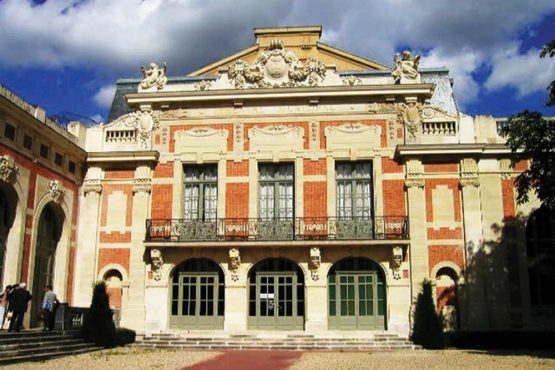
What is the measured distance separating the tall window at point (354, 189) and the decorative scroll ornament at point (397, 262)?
5.29ft

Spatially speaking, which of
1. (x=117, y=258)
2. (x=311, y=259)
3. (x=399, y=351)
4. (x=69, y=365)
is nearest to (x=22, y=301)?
→ (x=69, y=365)

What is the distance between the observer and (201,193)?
72.8 ft

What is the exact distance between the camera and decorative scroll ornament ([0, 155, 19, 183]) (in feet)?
57.2

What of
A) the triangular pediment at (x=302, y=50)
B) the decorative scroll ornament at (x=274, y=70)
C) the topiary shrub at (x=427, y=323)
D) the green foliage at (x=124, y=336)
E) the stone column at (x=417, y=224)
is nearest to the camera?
the topiary shrub at (x=427, y=323)

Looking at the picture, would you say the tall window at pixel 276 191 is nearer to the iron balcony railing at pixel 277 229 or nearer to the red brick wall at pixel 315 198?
the iron balcony railing at pixel 277 229

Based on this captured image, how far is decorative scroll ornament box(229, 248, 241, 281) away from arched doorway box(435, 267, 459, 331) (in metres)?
6.20

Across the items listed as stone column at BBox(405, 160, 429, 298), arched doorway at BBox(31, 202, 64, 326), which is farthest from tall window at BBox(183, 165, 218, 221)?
stone column at BBox(405, 160, 429, 298)

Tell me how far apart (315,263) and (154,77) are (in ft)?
27.9

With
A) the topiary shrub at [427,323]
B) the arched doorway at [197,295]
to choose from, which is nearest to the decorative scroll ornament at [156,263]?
the arched doorway at [197,295]

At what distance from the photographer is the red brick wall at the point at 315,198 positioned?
70.2 feet

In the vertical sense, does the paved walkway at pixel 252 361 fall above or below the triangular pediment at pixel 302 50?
below

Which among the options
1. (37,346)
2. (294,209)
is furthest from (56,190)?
(294,209)

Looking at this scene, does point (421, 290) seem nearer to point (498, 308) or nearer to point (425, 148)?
point (498, 308)

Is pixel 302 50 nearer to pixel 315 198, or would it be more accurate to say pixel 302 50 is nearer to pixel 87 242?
pixel 315 198
